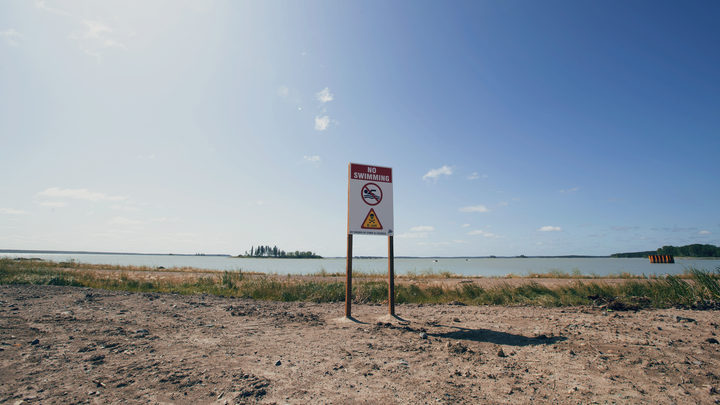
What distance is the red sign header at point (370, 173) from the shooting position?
8000 millimetres

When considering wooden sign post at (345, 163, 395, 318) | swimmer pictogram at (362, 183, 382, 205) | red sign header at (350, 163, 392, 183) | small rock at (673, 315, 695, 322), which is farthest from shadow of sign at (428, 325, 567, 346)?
red sign header at (350, 163, 392, 183)

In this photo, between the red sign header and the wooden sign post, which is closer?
the wooden sign post

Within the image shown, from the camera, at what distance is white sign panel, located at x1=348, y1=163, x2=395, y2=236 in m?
7.76

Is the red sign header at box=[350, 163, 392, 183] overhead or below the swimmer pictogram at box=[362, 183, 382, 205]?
overhead

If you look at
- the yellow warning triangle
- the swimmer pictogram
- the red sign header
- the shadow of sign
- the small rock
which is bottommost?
the shadow of sign

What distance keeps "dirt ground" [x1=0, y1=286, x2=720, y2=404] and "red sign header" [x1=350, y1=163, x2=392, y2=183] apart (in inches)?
141

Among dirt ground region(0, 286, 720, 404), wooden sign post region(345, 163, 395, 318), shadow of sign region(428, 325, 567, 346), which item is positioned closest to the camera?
dirt ground region(0, 286, 720, 404)

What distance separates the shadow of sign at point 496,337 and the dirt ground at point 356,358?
3cm

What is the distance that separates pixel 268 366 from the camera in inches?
164

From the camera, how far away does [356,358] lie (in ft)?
14.9

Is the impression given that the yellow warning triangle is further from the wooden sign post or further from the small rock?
the small rock

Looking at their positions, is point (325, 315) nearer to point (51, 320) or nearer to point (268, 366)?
point (268, 366)

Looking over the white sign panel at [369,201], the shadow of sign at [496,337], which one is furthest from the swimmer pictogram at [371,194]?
the shadow of sign at [496,337]

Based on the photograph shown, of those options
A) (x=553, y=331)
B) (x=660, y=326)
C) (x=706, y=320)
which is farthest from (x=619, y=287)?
(x=553, y=331)
